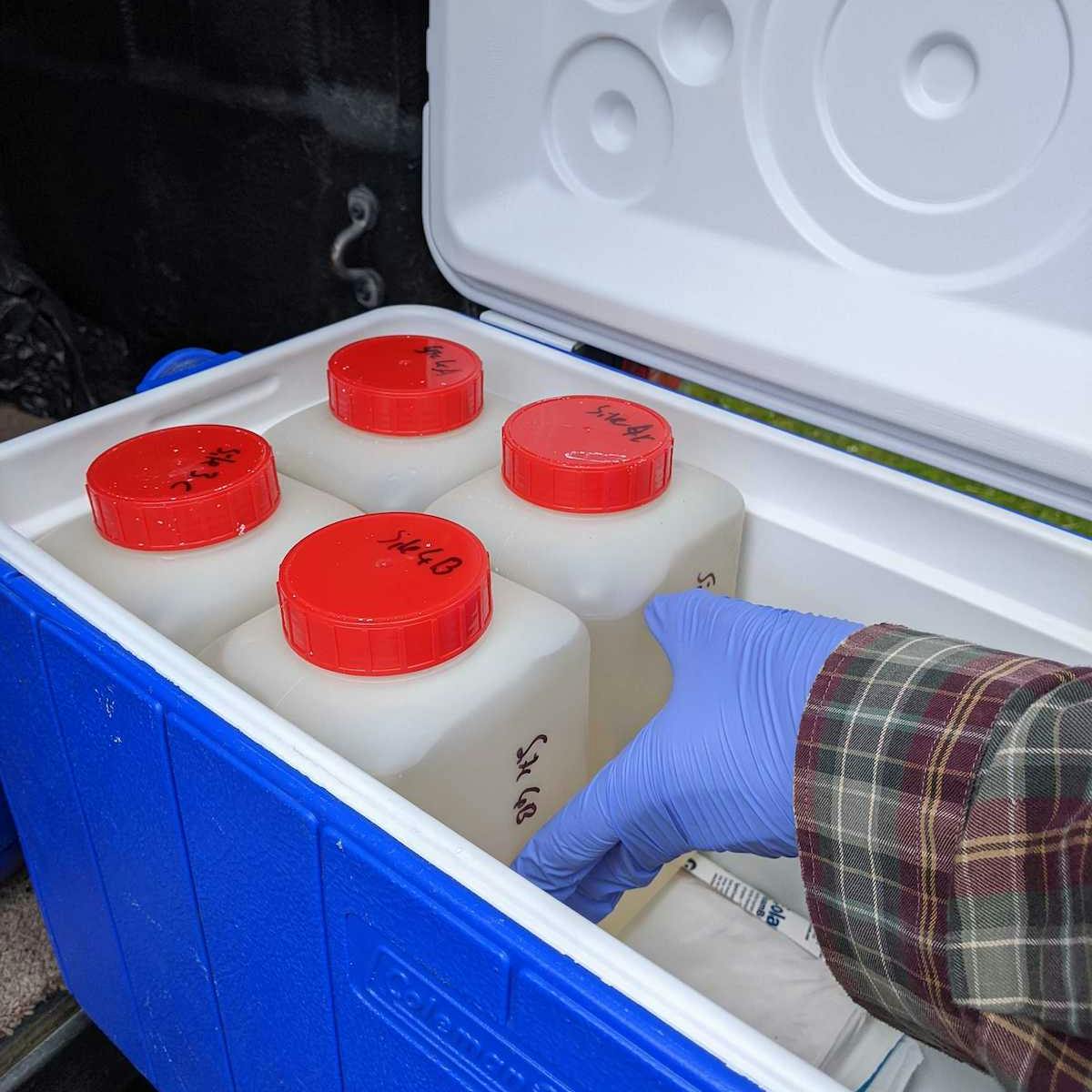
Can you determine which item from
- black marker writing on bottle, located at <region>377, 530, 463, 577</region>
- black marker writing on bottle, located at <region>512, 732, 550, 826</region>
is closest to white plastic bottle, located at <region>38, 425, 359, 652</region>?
black marker writing on bottle, located at <region>377, 530, 463, 577</region>

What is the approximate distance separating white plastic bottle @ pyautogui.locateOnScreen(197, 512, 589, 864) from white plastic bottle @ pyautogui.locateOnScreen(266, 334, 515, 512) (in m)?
0.14

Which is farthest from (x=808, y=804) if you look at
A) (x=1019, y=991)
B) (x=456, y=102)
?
(x=456, y=102)

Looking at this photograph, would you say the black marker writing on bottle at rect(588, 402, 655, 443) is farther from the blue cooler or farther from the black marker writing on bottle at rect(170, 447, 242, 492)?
the black marker writing on bottle at rect(170, 447, 242, 492)

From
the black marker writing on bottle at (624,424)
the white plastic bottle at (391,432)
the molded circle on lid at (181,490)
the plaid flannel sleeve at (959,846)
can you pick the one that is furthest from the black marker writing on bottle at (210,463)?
the plaid flannel sleeve at (959,846)

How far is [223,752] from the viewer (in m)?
0.51

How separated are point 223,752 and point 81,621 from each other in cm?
14

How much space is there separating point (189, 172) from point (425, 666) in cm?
79

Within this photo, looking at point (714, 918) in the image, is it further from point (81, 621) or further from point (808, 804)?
point (81, 621)

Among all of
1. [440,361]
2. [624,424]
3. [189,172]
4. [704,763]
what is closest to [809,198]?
[624,424]

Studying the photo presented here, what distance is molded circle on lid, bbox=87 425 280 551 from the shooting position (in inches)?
26.9

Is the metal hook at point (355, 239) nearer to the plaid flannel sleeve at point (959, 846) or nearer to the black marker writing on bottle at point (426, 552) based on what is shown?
the black marker writing on bottle at point (426, 552)

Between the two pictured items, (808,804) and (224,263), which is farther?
(224,263)

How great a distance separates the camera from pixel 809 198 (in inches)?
30.3

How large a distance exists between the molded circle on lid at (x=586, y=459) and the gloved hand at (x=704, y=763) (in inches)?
4.3
